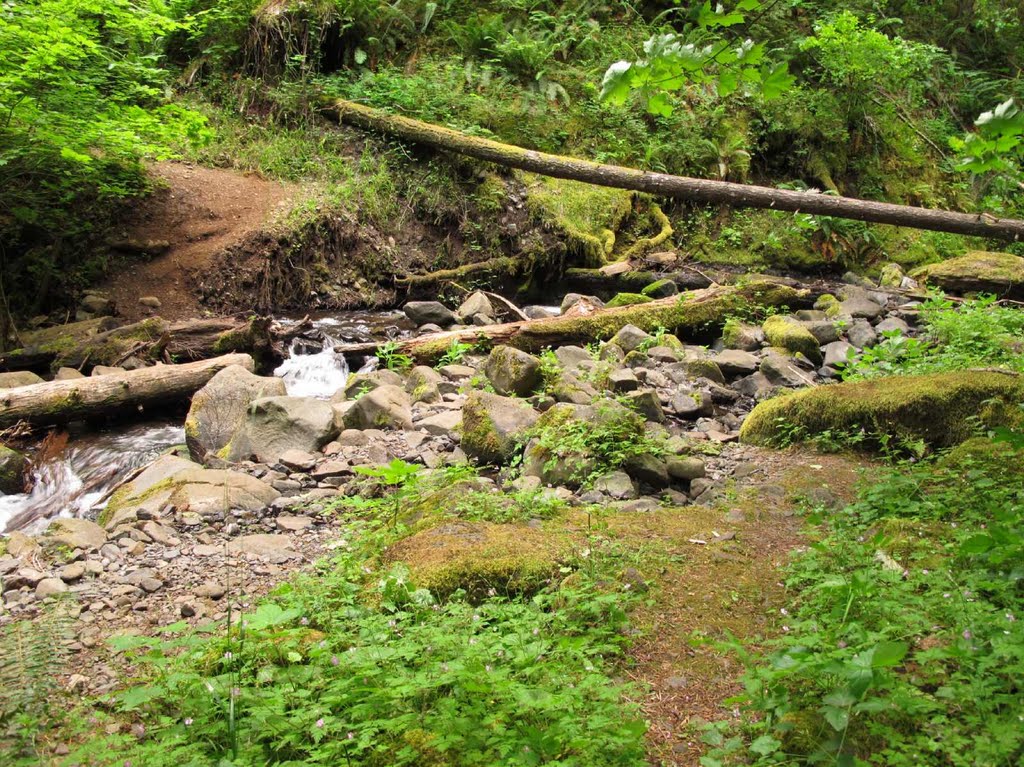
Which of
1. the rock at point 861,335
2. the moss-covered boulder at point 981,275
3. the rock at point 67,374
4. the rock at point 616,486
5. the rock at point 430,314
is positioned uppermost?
the moss-covered boulder at point 981,275

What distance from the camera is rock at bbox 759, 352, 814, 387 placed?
7.71 meters

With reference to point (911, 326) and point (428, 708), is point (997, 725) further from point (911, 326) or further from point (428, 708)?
point (911, 326)

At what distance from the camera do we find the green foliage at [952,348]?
6.58 m

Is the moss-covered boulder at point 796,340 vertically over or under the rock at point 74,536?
over

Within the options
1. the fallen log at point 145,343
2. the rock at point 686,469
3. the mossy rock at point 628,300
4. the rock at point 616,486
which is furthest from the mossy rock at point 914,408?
the fallen log at point 145,343

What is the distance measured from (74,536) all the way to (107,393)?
3186mm

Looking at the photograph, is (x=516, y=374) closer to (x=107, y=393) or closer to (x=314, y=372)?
(x=314, y=372)

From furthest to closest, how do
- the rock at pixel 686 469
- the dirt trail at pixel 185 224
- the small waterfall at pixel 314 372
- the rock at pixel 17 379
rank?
the dirt trail at pixel 185 224, the small waterfall at pixel 314 372, the rock at pixel 17 379, the rock at pixel 686 469

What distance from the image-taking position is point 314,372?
912 centimetres

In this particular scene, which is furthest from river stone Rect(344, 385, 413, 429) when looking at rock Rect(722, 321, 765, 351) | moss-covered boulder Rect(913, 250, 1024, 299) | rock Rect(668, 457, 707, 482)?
moss-covered boulder Rect(913, 250, 1024, 299)

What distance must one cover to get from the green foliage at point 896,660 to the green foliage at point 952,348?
3.61 m

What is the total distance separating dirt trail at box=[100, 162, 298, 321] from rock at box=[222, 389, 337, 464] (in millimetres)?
4497

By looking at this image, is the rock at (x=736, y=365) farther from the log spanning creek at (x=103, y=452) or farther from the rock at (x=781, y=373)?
the log spanning creek at (x=103, y=452)

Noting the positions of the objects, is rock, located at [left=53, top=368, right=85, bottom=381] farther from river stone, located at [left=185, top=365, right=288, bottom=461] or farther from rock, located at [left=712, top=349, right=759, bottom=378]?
rock, located at [left=712, top=349, right=759, bottom=378]
